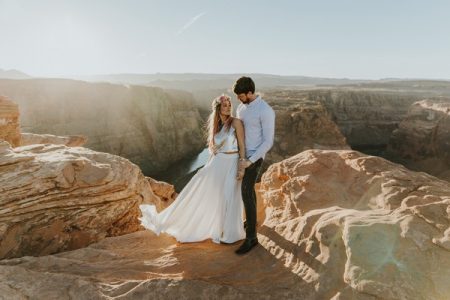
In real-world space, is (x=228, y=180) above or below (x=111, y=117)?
above

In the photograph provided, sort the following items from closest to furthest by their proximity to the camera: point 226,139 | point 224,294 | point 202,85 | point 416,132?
1. point 224,294
2. point 226,139
3. point 416,132
4. point 202,85

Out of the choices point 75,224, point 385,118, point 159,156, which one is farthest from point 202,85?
point 75,224

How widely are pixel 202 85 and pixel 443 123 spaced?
150 meters


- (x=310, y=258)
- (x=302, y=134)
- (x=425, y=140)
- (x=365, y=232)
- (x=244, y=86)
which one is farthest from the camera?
(x=425, y=140)

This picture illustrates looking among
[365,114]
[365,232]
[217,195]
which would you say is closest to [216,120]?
[217,195]

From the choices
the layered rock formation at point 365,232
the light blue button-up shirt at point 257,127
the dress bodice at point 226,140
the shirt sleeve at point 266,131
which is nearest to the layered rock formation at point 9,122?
the dress bodice at point 226,140

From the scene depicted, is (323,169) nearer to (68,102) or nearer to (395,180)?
(395,180)

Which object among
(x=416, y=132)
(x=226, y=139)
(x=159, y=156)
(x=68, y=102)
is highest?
(x=226, y=139)

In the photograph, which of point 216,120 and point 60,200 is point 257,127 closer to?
point 216,120

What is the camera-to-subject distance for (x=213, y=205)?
4.74 meters

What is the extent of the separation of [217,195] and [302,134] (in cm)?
2728

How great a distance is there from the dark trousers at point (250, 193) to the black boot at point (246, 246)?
0.05 metres

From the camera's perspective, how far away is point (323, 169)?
18.5ft

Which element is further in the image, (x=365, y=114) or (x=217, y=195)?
(x=365, y=114)
